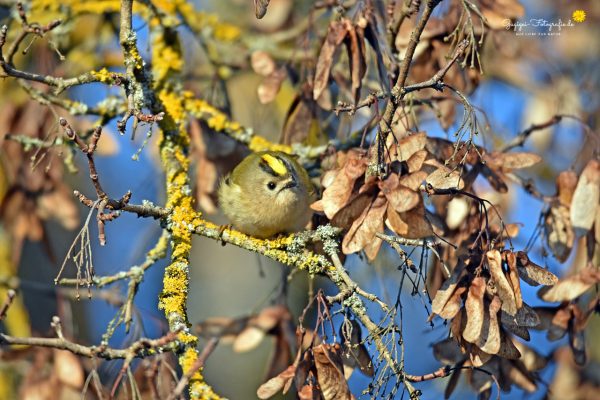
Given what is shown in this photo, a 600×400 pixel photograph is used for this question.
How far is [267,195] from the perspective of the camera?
2895 mm

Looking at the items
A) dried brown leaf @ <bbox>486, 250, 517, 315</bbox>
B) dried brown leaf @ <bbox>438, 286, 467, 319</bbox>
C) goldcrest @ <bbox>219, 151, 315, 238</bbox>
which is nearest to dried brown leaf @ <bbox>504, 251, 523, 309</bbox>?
dried brown leaf @ <bbox>486, 250, 517, 315</bbox>

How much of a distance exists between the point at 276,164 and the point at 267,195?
0.42 ft

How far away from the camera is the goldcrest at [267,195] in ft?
8.97

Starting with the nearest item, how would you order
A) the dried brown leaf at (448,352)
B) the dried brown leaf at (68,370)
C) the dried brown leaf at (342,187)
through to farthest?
the dried brown leaf at (342,187) → the dried brown leaf at (448,352) → the dried brown leaf at (68,370)

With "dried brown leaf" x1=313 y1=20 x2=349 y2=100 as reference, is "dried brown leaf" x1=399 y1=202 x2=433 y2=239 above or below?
below

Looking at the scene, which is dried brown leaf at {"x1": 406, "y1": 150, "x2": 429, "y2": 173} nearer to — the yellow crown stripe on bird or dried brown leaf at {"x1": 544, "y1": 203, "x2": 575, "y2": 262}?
dried brown leaf at {"x1": 544, "y1": 203, "x2": 575, "y2": 262}

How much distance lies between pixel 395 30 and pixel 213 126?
2.71 ft

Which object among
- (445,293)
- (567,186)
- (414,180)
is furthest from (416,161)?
(567,186)

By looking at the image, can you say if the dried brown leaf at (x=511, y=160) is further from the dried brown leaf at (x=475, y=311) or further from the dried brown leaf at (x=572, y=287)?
the dried brown leaf at (x=475, y=311)

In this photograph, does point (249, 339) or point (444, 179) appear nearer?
point (444, 179)

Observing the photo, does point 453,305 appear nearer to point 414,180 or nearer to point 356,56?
point 414,180

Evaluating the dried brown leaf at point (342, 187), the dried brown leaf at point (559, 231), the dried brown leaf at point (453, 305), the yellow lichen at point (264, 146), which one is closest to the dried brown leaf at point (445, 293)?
the dried brown leaf at point (453, 305)

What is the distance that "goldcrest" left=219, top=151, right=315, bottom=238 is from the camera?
2734 mm

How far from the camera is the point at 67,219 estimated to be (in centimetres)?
312
